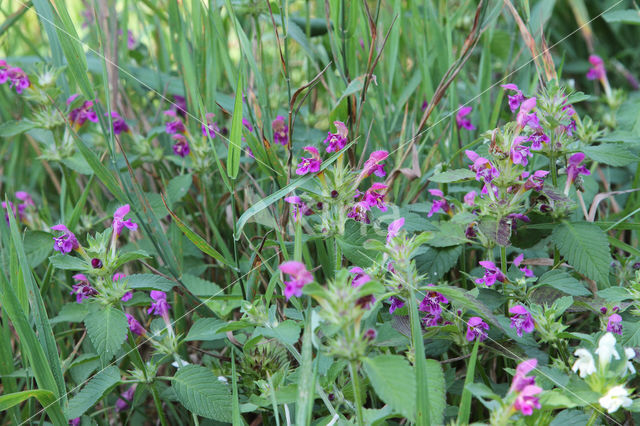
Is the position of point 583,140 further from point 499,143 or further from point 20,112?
point 20,112

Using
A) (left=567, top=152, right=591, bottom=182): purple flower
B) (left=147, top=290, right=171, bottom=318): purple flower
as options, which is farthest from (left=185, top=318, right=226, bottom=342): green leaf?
(left=567, top=152, right=591, bottom=182): purple flower

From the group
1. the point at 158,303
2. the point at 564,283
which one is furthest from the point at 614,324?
the point at 158,303

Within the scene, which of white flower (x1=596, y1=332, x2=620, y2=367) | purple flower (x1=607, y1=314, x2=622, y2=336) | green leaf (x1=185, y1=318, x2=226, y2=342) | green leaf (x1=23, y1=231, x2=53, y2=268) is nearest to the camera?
white flower (x1=596, y1=332, x2=620, y2=367)

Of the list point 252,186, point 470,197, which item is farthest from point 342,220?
point 252,186

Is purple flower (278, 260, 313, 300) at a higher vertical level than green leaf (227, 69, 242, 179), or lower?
lower

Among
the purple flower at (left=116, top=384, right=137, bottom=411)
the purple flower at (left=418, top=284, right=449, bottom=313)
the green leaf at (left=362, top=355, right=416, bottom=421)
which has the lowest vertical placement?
the purple flower at (left=116, top=384, right=137, bottom=411)

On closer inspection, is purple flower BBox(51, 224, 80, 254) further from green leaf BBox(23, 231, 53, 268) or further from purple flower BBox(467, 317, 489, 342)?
purple flower BBox(467, 317, 489, 342)

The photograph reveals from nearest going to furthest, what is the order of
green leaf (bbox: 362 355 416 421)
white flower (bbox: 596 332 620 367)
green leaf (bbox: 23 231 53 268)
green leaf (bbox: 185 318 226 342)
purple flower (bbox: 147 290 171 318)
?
green leaf (bbox: 362 355 416 421)
white flower (bbox: 596 332 620 367)
green leaf (bbox: 185 318 226 342)
purple flower (bbox: 147 290 171 318)
green leaf (bbox: 23 231 53 268)

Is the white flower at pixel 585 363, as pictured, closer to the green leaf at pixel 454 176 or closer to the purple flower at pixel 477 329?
the purple flower at pixel 477 329
